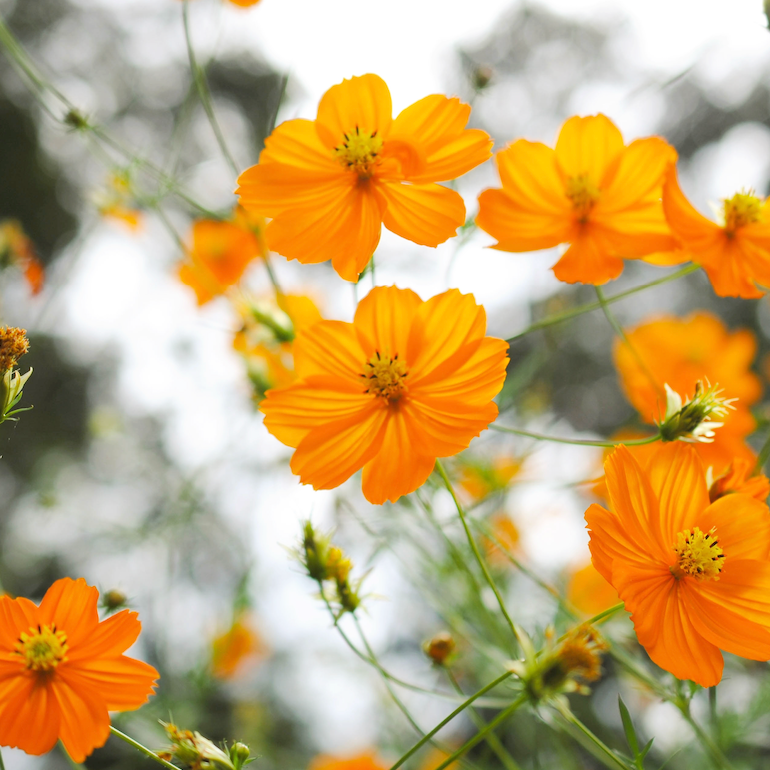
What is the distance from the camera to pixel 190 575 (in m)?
1.63

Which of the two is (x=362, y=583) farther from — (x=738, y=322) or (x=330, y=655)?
(x=738, y=322)

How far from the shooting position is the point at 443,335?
20.4 inches

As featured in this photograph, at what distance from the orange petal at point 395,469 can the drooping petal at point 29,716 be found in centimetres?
25

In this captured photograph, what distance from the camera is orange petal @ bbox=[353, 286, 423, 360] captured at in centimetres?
49

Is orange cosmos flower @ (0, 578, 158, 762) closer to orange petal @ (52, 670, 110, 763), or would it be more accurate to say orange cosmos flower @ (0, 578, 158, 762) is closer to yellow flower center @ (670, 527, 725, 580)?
orange petal @ (52, 670, 110, 763)

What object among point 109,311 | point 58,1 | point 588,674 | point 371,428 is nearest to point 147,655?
point 109,311

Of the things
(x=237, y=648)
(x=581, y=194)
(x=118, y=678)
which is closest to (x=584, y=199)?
(x=581, y=194)

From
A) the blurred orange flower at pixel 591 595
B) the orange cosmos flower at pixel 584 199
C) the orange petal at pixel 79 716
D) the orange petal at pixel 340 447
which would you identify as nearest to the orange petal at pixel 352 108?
the orange cosmos flower at pixel 584 199

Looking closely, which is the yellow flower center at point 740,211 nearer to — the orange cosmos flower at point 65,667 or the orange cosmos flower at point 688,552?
the orange cosmos flower at point 688,552

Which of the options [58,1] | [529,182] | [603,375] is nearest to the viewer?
[529,182]

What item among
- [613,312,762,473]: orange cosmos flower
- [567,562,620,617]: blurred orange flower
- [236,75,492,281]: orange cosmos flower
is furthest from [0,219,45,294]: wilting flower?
[567,562,620,617]: blurred orange flower

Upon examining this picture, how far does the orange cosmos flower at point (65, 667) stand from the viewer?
42 centimetres

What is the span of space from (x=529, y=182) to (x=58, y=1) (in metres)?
2.93

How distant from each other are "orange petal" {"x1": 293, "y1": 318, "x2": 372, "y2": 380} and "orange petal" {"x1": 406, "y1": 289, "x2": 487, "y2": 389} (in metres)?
0.04
